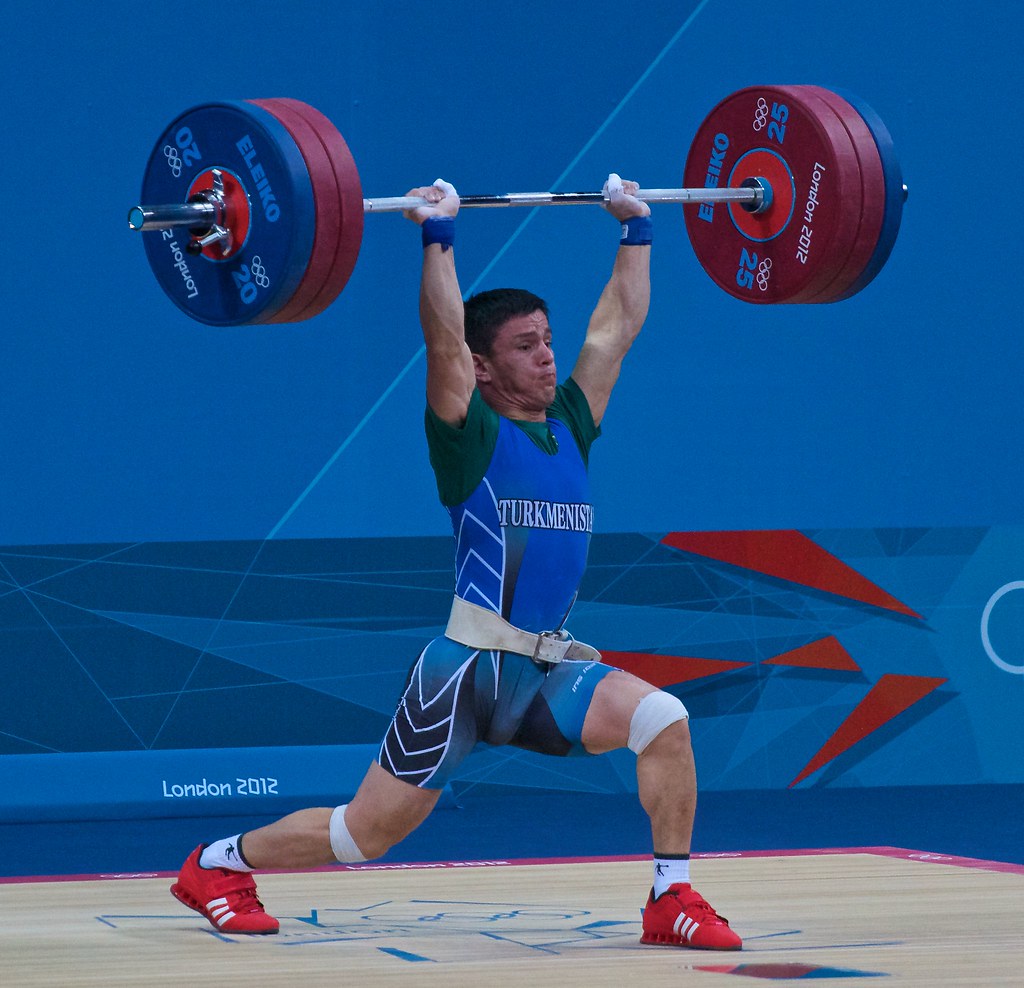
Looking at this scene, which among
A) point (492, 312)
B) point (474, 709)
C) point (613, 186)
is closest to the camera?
point (474, 709)

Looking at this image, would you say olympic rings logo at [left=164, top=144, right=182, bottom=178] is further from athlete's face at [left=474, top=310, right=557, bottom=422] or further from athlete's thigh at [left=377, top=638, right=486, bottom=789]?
athlete's thigh at [left=377, top=638, right=486, bottom=789]

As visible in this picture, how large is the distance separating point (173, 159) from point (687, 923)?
1.74 metres

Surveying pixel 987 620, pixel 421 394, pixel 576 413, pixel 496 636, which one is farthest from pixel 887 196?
pixel 987 620

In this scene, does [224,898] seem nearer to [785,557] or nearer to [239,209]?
[239,209]

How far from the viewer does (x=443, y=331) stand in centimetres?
353

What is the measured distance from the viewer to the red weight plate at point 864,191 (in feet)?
13.5

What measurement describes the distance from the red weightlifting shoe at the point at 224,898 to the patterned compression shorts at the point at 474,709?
0.43 meters

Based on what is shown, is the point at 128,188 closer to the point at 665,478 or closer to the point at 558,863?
the point at 665,478

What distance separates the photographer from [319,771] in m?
6.02

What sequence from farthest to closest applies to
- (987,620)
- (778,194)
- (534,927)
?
1. (987,620)
2. (778,194)
3. (534,927)

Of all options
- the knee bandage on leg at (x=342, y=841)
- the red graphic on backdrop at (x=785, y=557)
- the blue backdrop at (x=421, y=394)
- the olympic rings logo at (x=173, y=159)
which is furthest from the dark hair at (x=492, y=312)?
the red graphic on backdrop at (x=785, y=557)

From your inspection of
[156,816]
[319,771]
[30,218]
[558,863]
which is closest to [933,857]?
[558,863]

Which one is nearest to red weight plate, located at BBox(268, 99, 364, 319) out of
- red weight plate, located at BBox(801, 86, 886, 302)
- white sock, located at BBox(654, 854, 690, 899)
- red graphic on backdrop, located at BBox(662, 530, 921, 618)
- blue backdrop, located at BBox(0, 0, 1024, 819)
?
red weight plate, located at BBox(801, 86, 886, 302)

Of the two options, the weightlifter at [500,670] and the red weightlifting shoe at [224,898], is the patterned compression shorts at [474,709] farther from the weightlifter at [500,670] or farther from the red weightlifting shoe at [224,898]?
the red weightlifting shoe at [224,898]
